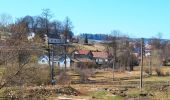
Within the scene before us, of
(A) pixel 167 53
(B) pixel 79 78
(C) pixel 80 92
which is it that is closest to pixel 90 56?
(A) pixel 167 53

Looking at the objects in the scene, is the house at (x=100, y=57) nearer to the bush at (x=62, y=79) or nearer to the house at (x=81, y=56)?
the house at (x=81, y=56)

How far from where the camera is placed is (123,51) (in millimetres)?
73500

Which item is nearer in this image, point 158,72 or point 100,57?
point 158,72

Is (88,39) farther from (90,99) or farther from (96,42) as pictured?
(90,99)

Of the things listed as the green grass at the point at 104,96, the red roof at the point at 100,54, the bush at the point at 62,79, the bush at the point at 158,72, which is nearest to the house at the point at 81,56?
the red roof at the point at 100,54

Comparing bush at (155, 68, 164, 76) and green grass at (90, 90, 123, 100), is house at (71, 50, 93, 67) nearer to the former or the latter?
bush at (155, 68, 164, 76)

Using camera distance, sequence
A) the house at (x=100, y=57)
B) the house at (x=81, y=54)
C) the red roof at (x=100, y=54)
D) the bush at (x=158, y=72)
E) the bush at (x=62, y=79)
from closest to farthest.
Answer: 1. the bush at (x=62, y=79)
2. the bush at (x=158, y=72)
3. the house at (x=81, y=54)
4. the house at (x=100, y=57)
5. the red roof at (x=100, y=54)

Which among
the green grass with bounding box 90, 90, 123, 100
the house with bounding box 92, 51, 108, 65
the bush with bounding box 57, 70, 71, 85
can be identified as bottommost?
the green grass with bounding box 90, 90, 123, 100

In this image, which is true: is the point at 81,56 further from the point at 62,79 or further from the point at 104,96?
the point at 104,96

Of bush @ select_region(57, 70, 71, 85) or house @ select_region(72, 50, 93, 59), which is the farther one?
house @ select_region(72, 50, 93, 59)

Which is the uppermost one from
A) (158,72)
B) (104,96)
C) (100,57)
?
(100,57)

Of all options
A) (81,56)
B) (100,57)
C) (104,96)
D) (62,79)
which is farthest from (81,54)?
(104,96)

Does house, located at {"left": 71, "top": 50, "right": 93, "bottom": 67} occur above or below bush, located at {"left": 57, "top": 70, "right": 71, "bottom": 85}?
above

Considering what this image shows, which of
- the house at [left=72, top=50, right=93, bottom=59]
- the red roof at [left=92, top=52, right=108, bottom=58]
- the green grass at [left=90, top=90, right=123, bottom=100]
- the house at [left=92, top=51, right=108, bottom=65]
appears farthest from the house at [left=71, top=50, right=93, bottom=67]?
the green grass at [left=90, top=90, right=123, bottom=100]
